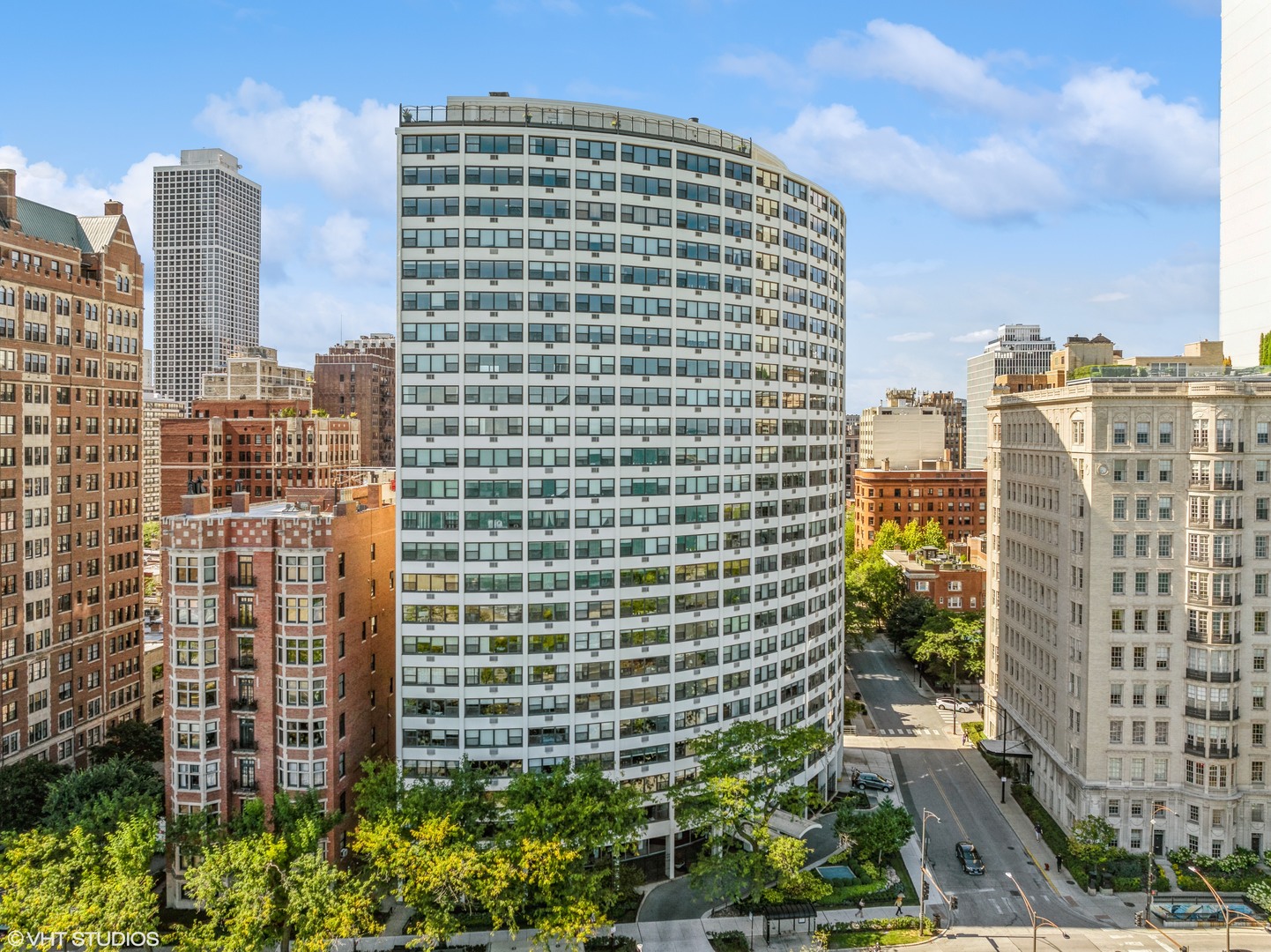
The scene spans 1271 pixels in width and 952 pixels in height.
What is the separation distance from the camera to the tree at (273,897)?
179 feet

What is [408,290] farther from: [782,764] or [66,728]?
[66,728]

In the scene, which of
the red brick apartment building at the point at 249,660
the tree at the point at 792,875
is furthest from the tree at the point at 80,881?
the tree at the point at 792,875

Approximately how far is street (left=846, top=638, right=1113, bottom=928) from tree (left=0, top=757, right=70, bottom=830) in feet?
Result: 264

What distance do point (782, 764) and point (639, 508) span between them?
83.0ft

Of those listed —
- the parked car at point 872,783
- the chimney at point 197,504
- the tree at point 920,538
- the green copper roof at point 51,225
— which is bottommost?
the parked car at point 872,783

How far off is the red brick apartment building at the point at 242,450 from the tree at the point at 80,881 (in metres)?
115

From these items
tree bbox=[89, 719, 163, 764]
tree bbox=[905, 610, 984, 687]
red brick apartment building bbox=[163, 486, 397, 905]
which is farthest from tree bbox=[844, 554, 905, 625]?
tree bbox=[89, 719, 163, 764]

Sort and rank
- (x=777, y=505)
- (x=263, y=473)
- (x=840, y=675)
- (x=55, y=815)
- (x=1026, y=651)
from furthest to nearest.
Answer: (x=263, y=473)
(x=840, y=675)
(x=1026, y=651)
(x=777, y=505)
(x=55, y=815)

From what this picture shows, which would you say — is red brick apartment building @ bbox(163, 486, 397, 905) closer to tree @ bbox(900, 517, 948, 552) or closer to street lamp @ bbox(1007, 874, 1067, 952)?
street lamp @ bbox(1007, 874, 1067, 952)

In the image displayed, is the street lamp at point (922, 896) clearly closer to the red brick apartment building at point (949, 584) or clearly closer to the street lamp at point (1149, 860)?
the street lamp at point (1149, 860)

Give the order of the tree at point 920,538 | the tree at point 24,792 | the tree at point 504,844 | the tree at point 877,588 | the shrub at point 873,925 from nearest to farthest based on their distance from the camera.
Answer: the tree at point 504,844
the shrub at point 873,925
the tree at point 24,792
the tree at point 877,588
the tree at point 920,538

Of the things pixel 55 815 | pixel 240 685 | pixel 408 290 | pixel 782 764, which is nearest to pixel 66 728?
pixel 55 815

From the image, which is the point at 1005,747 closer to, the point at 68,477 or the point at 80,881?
the point at 80,881

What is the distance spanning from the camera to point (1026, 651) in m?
94.8
